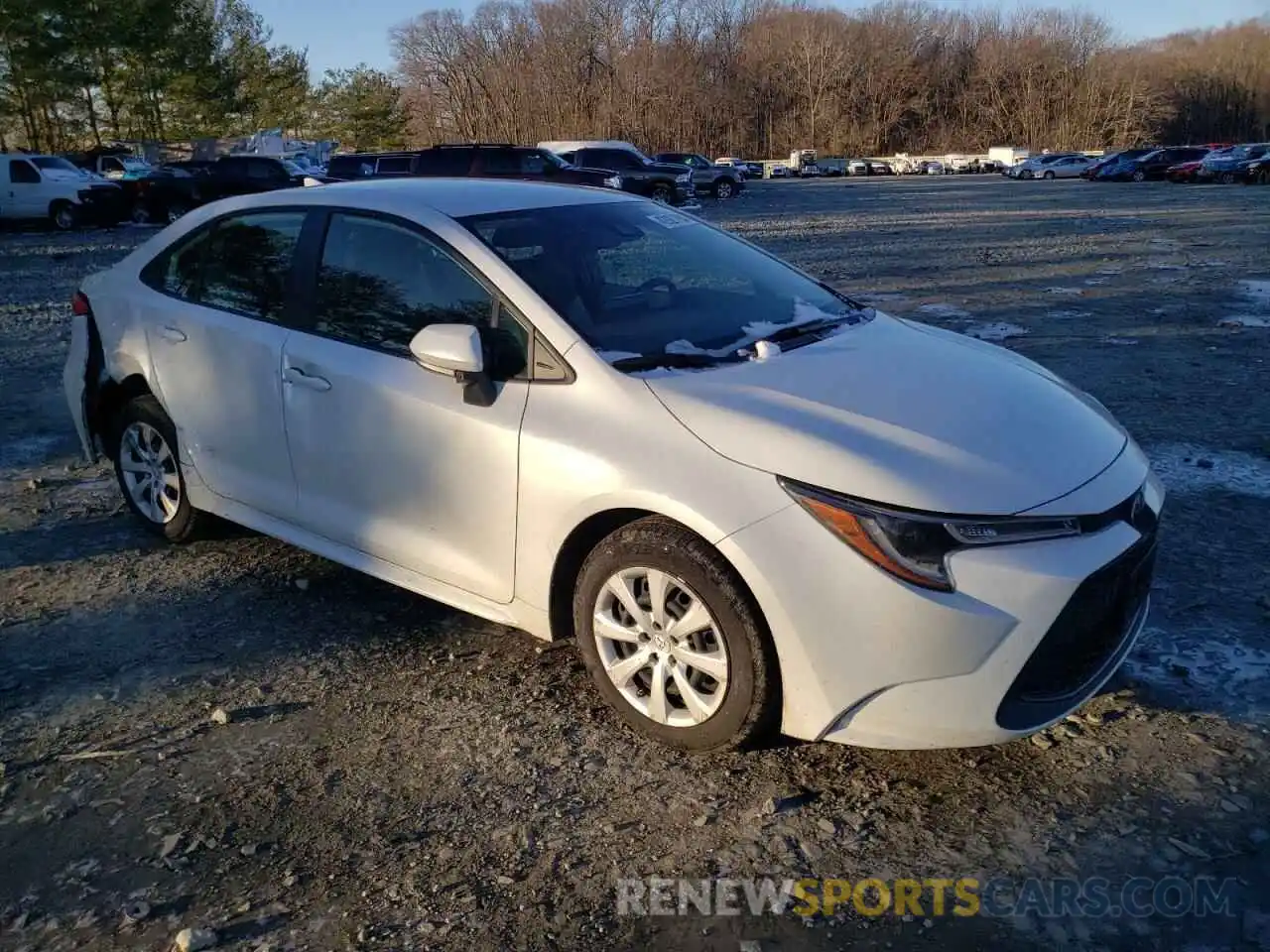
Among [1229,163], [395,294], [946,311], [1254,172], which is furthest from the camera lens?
[1229,163]

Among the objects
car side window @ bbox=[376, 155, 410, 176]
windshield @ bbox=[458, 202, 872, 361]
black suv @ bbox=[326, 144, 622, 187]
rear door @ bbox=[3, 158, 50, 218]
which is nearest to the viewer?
windshield @ bbox=[458, 202, 872, 361]

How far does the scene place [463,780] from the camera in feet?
10.3

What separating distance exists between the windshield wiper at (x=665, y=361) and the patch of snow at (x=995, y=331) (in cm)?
644

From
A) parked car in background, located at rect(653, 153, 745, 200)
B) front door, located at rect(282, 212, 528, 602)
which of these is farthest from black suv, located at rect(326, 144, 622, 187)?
front door, located at rect(282, 212, 528, 602)

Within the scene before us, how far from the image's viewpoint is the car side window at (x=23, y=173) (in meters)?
23.8

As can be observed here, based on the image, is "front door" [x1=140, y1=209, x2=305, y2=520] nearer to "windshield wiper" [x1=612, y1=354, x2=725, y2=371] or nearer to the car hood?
"windshield wiper" [x1=612, y1=354, x2=725, y2=371]

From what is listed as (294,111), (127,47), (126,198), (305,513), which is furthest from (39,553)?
(294,111)

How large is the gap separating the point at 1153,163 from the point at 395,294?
54217mm

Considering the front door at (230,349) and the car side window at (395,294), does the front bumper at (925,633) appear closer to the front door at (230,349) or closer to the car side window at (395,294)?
the car side window at (395,294)

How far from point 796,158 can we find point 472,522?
7820 centimetres

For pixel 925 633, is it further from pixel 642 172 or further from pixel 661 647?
pixel 642 172

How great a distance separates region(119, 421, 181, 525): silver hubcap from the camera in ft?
15.8

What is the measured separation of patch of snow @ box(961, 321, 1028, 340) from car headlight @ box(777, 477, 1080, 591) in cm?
692

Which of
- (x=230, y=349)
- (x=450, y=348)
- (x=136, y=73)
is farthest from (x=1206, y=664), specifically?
(x=136, y=73)
